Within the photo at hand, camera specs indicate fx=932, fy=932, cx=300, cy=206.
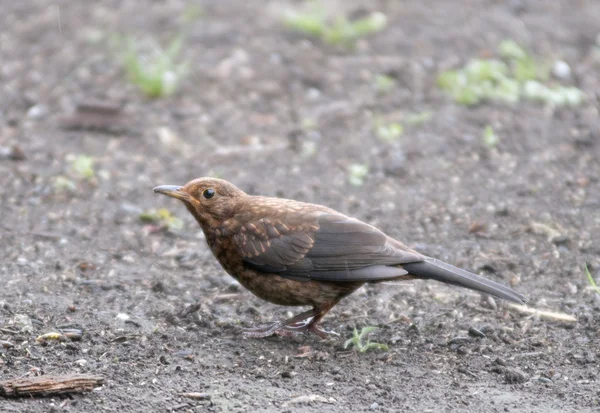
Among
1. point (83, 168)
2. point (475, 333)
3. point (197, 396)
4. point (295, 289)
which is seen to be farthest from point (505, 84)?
point (197, 396)

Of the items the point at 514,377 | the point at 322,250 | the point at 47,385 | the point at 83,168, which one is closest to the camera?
the point at 47,385

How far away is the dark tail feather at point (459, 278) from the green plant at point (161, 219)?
90.1 inches

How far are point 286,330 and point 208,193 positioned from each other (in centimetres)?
95

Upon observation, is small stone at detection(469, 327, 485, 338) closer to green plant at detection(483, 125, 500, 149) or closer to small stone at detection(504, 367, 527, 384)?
small stone at detection(504, 367, 527, 384)

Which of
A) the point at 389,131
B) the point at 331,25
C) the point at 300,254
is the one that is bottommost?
the point at 300,254

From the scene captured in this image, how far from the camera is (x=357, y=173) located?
777 centimetres

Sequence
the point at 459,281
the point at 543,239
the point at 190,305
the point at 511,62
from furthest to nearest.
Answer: the point at 511,62
the point at 543,239
the point at 190,305
the point at 459,281

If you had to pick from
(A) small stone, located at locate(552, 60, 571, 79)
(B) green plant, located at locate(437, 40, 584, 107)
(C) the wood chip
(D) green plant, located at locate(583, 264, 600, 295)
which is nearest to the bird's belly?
(C) the wood chip

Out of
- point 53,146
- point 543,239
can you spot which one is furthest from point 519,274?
point 53,146

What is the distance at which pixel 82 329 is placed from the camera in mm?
5289

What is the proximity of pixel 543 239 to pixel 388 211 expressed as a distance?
119cm

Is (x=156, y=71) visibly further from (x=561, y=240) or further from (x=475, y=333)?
(x=475, y=333)

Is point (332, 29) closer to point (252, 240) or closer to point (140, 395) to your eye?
point (252, 240)

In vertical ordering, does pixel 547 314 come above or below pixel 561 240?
below
